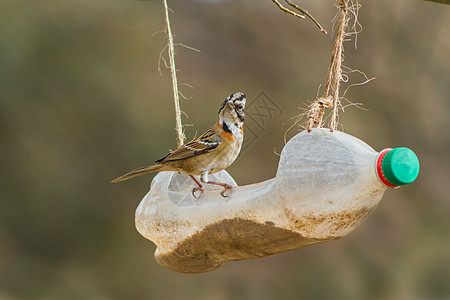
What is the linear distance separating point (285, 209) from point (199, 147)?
0.51m

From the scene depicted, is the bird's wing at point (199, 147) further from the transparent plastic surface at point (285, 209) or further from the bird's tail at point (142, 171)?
the transparent plastic surface at point (285, 209)

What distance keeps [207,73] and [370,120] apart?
1.71m

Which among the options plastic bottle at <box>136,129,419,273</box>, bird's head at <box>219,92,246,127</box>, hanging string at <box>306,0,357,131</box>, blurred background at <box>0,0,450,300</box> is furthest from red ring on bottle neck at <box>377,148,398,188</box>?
blurred background at <box>0,0,450,300</box>

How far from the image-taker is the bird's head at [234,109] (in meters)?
1.74

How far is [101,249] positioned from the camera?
5.14m

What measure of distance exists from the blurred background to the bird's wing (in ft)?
10.2

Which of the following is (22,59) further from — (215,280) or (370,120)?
(370,120)

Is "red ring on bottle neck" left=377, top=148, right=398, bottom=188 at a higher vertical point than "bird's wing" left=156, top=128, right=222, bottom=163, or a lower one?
higher

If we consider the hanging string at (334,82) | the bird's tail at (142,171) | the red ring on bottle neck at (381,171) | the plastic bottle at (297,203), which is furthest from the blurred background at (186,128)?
the red ring on bottle neck at (381,171)

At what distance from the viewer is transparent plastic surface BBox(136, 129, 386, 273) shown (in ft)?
4.40

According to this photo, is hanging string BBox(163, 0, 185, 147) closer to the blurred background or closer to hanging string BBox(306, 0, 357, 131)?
hanging string BBox(306, 0, 357, 131)

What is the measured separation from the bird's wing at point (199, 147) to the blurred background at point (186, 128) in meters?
3.12

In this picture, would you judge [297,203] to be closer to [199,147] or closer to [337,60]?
[337,60]

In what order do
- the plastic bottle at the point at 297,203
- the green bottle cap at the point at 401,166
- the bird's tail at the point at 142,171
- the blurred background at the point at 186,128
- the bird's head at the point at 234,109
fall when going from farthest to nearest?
1. the blurred background at the point at 186,128
2. the bird's tail at the point at 142,171
3. the bird's head at the point at 234,109
4. the plastic bottle at the point at 297,203
5. the green bottle cap at the point at 401,166
